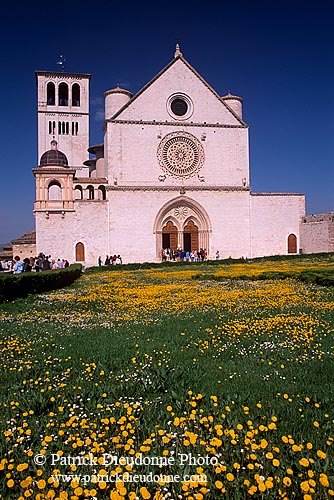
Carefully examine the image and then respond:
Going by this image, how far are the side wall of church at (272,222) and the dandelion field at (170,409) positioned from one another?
102 feet

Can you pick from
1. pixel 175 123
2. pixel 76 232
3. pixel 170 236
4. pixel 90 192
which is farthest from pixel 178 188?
pixel 76 232

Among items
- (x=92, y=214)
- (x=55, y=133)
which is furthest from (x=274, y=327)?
(x=55, y=133)

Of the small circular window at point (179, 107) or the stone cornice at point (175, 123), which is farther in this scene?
the small circular window at point (179, 107)

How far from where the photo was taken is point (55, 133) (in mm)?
50188

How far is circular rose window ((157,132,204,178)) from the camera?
126ft

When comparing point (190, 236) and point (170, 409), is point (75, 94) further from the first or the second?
point (170, 409)

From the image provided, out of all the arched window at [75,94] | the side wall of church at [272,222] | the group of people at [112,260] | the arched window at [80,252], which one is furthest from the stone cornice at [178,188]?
the arched window at [75,94]

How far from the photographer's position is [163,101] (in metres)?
38.2

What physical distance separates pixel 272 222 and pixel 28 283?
1161 inches

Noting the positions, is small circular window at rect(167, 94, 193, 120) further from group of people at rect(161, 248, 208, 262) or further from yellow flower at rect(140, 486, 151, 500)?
yellow flower at rect(140, 486, 151, 500)

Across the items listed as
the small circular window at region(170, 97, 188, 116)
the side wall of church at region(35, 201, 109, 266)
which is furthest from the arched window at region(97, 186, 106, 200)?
the small circular window at region(170, 97, 188, 116)

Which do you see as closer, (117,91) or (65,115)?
(117,91)

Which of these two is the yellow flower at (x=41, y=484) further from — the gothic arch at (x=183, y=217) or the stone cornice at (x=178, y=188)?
the gothic arch at (x=183, y=217)

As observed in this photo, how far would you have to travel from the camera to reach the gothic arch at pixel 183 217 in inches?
1497
